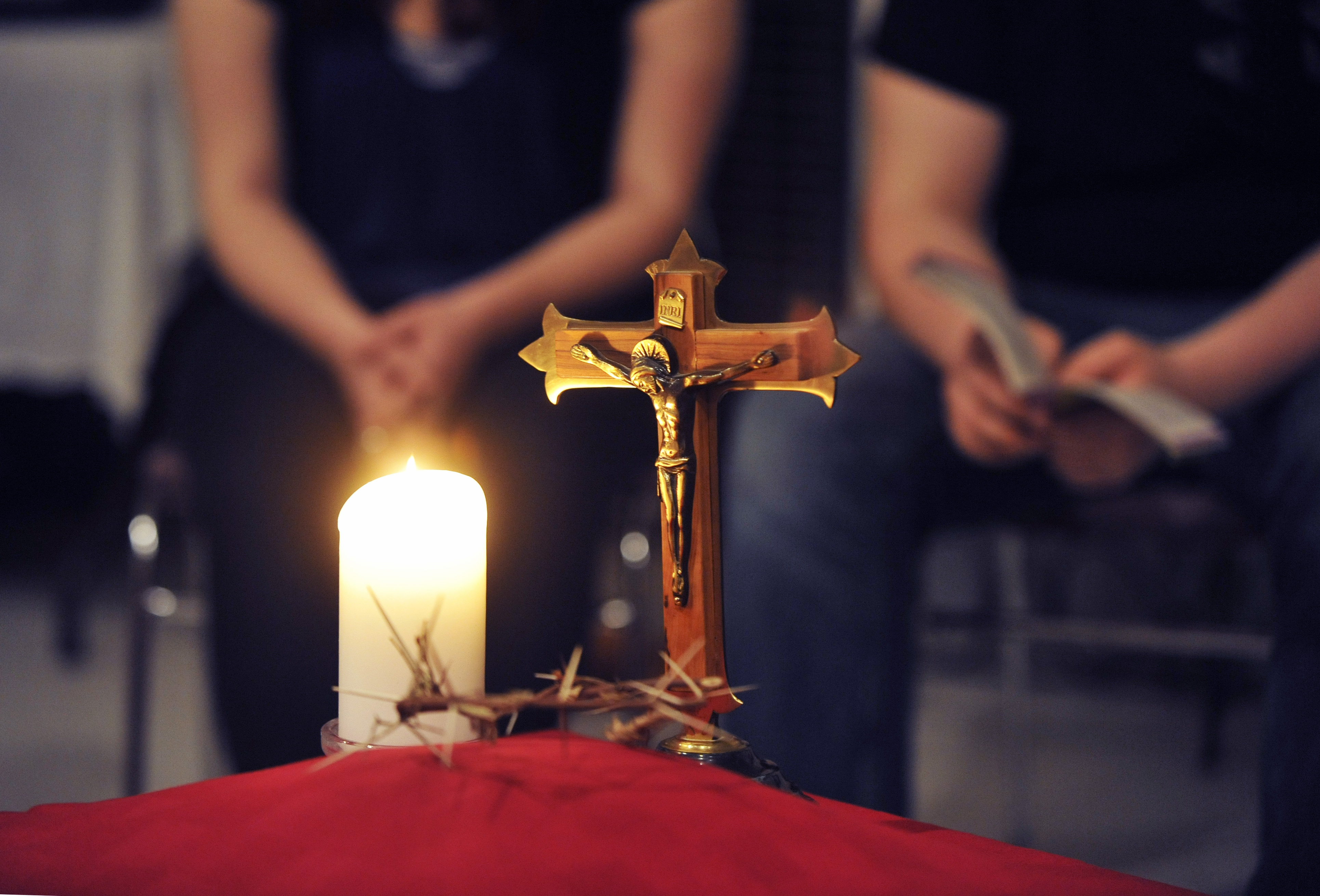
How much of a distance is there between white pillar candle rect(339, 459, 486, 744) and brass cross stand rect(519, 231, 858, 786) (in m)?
0.08

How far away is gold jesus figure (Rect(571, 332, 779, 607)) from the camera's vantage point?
465 mm

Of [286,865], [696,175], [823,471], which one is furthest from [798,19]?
[286,865]

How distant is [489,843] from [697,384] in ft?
0.69

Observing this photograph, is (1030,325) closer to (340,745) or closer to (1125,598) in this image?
(340,745)

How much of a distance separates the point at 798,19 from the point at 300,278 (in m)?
1.81

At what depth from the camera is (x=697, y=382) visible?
1.54 ft

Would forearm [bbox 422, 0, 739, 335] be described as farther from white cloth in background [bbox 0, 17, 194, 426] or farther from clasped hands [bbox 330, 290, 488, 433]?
white cloth in background [bbox 0, 17, 194, 426]

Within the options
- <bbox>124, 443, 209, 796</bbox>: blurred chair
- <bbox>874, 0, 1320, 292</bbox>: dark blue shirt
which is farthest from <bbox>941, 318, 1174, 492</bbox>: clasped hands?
<bbox>124, 443, 209, 796</bbox>: blurred chair

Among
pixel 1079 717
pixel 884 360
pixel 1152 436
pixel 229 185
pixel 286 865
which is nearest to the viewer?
pixel 286 865

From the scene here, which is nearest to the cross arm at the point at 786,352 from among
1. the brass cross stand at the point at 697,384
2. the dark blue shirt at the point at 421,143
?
the brass cross stand at the point at 697,384

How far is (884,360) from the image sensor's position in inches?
40.9

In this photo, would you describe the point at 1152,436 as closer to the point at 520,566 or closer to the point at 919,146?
the point at 919,146

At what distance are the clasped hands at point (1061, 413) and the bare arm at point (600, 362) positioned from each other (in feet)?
1.46

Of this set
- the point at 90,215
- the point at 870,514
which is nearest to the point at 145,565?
the point at 870,514
